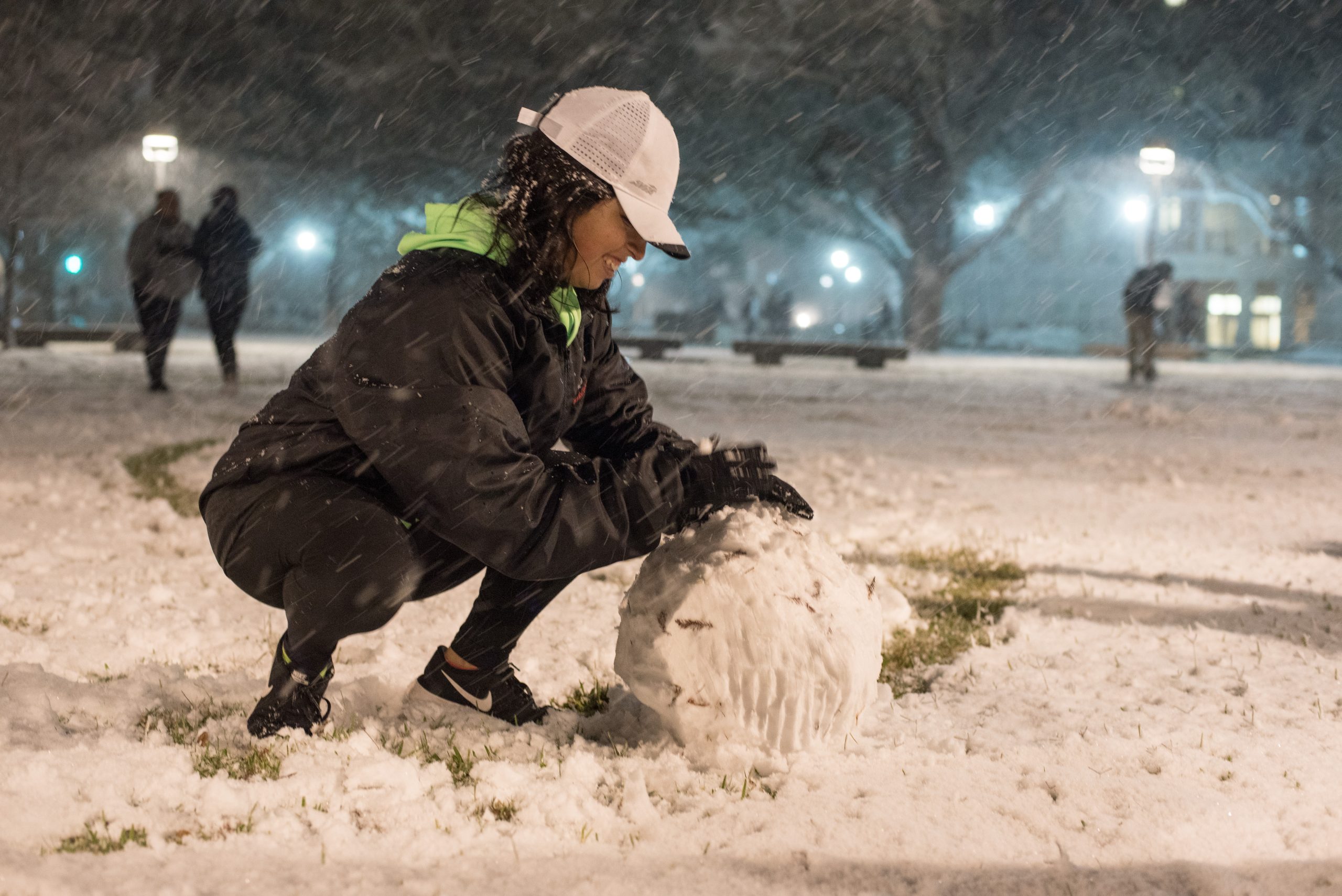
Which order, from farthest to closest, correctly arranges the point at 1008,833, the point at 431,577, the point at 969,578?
the point at 969,578 < the point at 431,577 < the point at 1008,833

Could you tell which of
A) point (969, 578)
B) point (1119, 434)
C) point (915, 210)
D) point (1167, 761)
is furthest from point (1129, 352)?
point (1167, 761)

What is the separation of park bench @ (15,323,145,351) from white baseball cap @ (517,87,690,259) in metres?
19.7

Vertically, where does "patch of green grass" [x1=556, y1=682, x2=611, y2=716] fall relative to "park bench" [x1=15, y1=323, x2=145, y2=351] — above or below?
below

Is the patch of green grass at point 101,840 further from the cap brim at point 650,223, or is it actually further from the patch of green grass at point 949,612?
the patch of green grass at point 949,612

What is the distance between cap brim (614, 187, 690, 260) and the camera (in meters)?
2.62

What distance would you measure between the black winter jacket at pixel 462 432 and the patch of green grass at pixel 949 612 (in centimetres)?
97

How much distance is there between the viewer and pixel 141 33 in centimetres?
2514

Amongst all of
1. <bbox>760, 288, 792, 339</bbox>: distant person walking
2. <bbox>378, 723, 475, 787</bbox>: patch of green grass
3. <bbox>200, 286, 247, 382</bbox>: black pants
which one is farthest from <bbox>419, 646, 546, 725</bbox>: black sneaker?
<bbox>760, 288, 792, 339</bbox>: distant person walking

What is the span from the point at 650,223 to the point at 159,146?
2077 centimetres

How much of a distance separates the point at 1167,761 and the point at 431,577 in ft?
6.04

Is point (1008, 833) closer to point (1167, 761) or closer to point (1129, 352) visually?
point (1167, 761)

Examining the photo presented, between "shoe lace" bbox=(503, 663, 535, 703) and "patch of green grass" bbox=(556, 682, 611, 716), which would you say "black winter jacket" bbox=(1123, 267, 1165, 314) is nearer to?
"patch of green grass" bbox=(556, 682, 611, 716)

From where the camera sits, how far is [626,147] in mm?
2656

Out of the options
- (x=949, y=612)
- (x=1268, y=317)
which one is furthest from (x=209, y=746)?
(x=1268, y=317)
